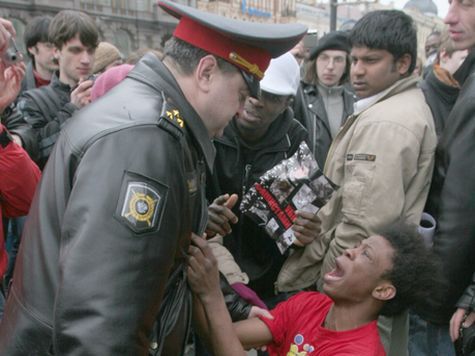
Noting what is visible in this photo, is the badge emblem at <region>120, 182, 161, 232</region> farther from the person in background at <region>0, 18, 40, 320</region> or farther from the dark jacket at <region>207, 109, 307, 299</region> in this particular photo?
the dark jacket at <region>207, 109, 307, 299</region>

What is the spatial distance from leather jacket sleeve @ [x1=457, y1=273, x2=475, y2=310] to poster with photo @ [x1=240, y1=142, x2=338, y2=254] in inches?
29.7

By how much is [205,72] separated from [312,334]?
127 centimetres

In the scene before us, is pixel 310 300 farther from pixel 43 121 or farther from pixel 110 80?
pixel 43 121

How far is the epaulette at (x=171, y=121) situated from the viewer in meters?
1.29

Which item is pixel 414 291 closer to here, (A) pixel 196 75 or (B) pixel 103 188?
(A) pixel 196 75

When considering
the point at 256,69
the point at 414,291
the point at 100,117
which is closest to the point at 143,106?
the point at 100,117

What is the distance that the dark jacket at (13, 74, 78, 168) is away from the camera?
3.07 m

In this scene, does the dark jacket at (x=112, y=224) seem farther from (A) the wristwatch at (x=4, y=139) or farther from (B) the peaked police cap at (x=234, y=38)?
(A) the wristwatch at (x=4, y=139)

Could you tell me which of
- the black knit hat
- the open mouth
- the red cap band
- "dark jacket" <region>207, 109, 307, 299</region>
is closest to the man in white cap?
"dark jacket" <region>207, 109, 307, 299</region>

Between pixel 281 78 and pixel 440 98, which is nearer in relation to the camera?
pixel 281 78

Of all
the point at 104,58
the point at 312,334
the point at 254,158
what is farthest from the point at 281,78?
the point at 104,58

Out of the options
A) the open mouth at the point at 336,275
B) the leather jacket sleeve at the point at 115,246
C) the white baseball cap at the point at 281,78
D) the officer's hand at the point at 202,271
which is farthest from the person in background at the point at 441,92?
the leather jacket sleeve at the point at 115,246

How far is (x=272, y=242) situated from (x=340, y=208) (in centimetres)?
47

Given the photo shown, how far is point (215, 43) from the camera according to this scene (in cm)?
144
